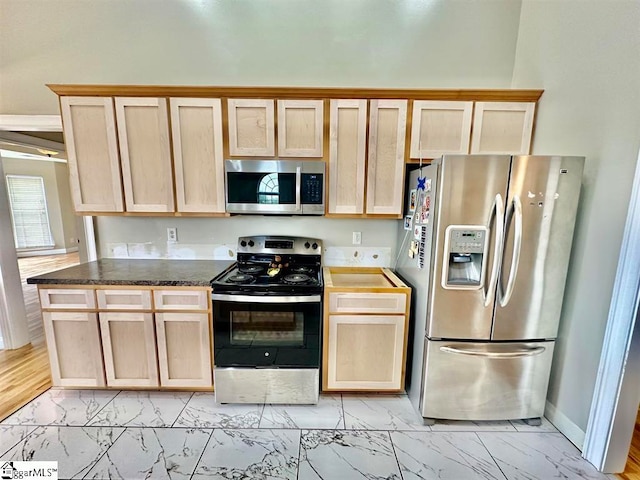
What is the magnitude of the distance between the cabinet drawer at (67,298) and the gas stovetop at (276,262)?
898 mm

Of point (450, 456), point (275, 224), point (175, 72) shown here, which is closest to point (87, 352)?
point (275, 224)

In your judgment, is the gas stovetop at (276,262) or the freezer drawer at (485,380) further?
the gas stovetop at (276,262)

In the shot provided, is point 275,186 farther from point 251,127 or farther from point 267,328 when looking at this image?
point 267,328

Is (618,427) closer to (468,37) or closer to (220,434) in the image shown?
(220,434)

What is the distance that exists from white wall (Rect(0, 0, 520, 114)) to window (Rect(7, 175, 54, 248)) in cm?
582

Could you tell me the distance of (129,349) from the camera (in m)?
2.00

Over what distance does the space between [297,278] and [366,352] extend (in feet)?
2.45

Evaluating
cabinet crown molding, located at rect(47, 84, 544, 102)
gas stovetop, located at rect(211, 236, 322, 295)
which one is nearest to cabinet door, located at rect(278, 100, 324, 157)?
cabinet crown molding, located at rect(47, 84, 544, 102)

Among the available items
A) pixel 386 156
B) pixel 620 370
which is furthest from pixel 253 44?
pixel 620 370

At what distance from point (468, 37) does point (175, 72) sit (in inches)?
99.3

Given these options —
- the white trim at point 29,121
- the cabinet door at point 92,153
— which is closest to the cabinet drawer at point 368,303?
the cabinet door at point 92,153

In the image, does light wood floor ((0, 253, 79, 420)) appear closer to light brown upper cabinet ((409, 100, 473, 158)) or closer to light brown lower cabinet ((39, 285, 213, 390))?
light brown lower cabinet ((39, 285, 213, 390))

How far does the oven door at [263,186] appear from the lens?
206cm

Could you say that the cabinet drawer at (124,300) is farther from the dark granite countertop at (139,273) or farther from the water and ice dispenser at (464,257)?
the water and ice dispenser at (464,257)
